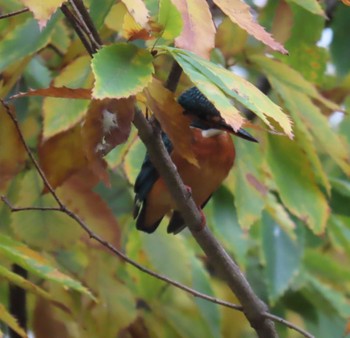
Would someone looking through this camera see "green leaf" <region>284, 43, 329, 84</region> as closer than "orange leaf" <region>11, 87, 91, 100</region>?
No

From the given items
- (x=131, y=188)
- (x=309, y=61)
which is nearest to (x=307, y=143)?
(x=309, y=61)

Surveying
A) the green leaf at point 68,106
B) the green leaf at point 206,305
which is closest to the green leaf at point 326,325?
the green leaf at point 206,305

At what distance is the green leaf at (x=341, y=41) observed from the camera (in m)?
1.73

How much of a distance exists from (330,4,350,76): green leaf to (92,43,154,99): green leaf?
3.15 ft

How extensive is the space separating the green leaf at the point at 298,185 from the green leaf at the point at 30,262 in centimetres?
42

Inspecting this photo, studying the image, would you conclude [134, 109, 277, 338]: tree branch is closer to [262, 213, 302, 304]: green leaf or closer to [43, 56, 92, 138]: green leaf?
[43, 56, 92, 138]: green leaf

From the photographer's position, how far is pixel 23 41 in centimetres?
122

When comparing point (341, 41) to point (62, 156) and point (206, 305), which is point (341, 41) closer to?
point (206, 305)

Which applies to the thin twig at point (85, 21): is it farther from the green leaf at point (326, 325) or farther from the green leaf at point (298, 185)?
the green leaf at point (326, 325)

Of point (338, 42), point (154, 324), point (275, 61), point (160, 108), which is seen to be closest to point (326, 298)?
point (154, 324)

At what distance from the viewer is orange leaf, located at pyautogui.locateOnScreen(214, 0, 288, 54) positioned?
0.80 meters

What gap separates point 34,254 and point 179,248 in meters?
0.47

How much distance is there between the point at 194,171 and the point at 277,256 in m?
0.21

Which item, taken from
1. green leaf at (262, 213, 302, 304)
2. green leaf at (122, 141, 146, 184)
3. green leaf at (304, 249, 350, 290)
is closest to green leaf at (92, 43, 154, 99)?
green leaf at (122, 141, 146, 184)
